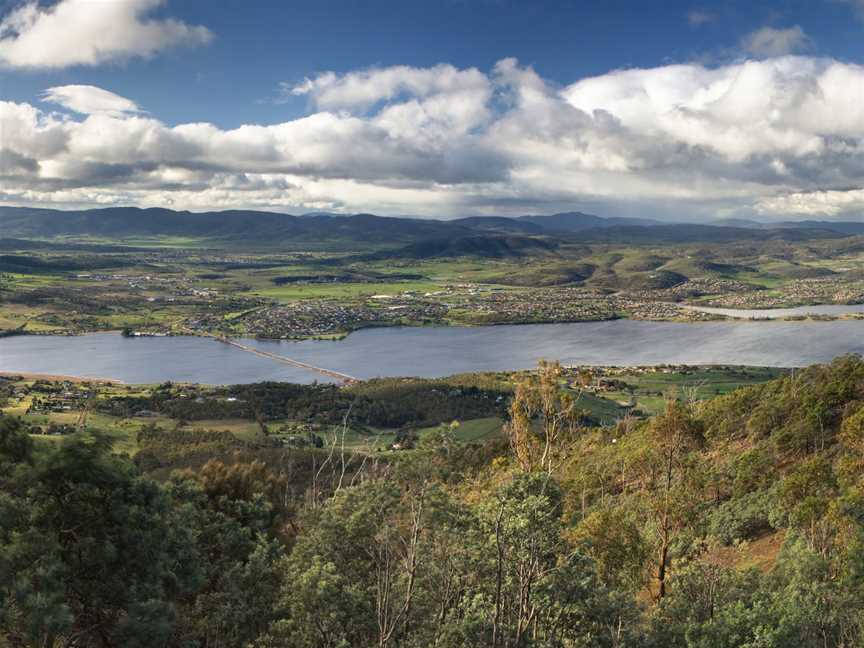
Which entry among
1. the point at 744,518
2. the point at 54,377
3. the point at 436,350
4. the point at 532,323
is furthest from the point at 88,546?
the point at 532,323

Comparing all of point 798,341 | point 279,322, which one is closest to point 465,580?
point 798,341

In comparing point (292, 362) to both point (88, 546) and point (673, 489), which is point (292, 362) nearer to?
point (673, 489)

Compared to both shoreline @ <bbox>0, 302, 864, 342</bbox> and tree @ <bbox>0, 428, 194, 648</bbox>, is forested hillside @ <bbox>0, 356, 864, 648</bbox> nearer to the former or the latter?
tree @ <bbox>0, 428, 194, 648</bbox>

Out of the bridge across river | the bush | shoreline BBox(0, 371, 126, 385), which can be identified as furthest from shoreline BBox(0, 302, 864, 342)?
the bush

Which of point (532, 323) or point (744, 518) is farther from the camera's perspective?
point (532, 323)

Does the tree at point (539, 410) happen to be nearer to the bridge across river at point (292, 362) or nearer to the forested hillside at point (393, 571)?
the forested hillside at point (393, 571)
